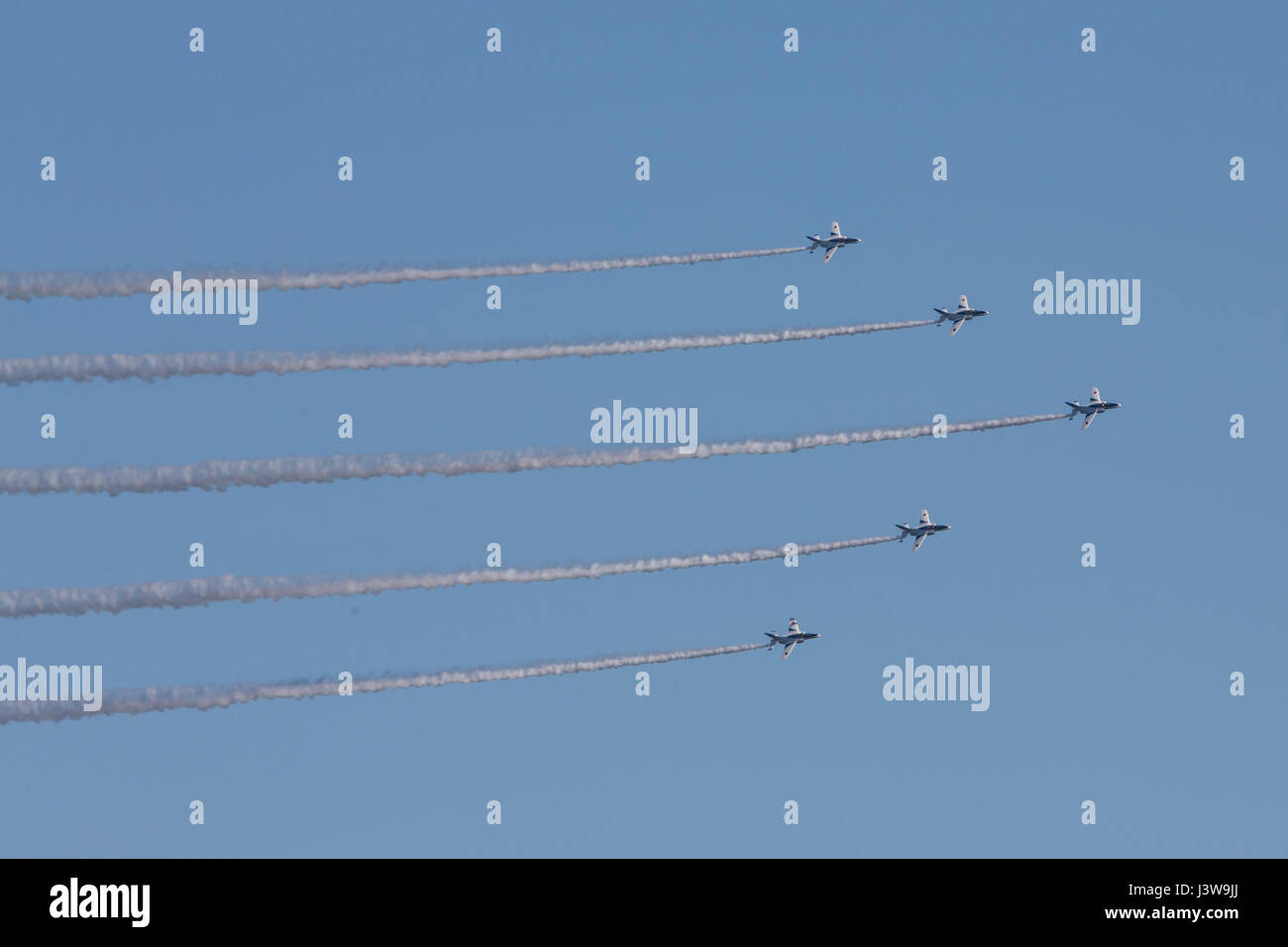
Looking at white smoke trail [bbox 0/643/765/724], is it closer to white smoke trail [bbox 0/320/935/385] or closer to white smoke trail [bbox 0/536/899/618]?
white smoke trail [bbox 0/536/899/618]

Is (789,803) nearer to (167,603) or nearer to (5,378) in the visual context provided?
(167,603)

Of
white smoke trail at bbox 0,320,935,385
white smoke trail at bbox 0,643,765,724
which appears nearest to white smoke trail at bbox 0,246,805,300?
white smoke trail at bbox 0,320,935,385

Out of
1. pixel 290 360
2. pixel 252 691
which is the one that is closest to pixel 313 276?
pixel 290 360

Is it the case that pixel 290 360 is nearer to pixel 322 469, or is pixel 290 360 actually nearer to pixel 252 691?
pixel 322 469

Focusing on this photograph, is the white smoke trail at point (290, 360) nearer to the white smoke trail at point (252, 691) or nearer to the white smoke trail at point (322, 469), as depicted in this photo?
the white smoke trail at point (322, 469)

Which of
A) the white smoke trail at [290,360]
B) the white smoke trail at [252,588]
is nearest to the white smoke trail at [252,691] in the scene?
the white smoke trail at [252,588]
